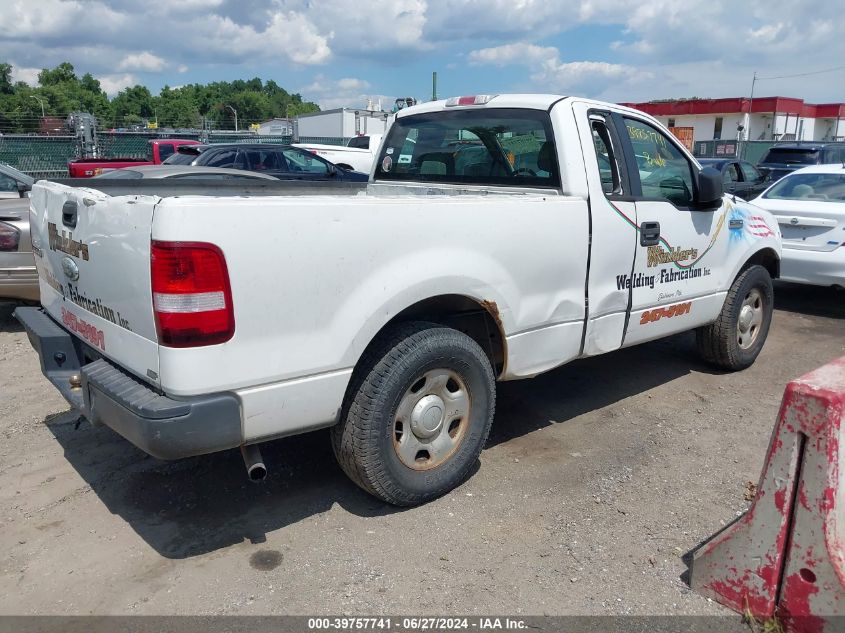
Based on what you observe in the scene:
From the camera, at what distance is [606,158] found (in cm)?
441

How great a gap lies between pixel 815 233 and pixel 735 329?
297cm

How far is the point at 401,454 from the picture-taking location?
3.53 m

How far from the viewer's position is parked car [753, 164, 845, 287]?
7600 millimetres

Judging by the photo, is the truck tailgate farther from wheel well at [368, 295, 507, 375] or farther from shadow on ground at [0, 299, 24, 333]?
shadow on ground at [0, 299, 24, 333]

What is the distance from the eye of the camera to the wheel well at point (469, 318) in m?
3.60

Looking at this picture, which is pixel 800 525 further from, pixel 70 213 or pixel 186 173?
pixel 186 173

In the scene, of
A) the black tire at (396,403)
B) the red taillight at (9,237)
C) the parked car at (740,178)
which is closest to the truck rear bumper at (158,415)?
the black tire at (396,403)

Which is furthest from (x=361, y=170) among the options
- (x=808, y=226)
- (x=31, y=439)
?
(x=31, y=439)

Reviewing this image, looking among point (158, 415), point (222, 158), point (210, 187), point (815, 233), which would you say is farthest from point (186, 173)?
point (815, 233)

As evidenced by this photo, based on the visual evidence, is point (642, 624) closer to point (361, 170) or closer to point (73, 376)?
point (73, 376)

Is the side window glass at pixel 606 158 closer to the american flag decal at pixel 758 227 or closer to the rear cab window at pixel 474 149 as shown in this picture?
the rear cab window at pixel 474 149

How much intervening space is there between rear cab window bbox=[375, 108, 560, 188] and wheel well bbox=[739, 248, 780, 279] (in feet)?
7.44

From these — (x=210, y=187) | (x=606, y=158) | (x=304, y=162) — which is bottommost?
(x=210, y=187)

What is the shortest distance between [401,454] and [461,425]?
396mm
